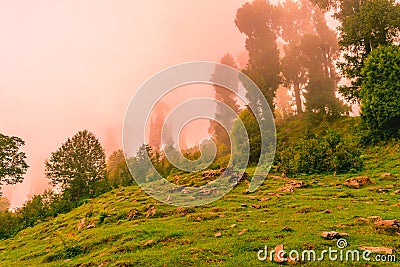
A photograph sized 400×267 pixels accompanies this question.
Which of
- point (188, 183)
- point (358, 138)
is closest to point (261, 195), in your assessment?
point (188, 183)

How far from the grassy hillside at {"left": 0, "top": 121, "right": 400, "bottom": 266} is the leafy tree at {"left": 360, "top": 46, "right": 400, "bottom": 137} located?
888 centimetres

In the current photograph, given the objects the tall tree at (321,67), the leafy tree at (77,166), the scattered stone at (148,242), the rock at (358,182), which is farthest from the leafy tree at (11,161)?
the rock at (358,182)

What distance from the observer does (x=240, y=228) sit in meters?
10.6

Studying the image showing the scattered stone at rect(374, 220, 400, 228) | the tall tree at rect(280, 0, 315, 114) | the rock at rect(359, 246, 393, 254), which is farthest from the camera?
the tall tree at rect(280, 0, 315, 114)

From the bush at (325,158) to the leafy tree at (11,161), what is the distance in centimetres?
4691

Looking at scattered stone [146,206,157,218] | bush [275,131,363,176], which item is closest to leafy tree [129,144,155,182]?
bush [275,131,363,176]

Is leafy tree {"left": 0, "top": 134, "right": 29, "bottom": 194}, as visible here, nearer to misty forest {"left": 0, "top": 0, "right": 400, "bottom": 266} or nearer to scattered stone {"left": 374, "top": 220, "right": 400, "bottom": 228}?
misty forest {"left": 0, "top": 0, "right": 400, "bottom": 266}

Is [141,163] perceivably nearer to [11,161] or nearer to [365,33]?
[11,161]

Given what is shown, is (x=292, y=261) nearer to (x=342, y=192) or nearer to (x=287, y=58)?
(x=342, y=192)

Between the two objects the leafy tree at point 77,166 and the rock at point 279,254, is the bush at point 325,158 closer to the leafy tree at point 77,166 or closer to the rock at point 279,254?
the rock at point 279,254

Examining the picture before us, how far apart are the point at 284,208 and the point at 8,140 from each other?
5228cm

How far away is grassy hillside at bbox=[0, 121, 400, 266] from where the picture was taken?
8.21 meters

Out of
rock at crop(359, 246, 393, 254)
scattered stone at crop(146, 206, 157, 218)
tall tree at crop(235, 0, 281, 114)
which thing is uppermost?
tall tree at crop(235, 0, 281, 114)

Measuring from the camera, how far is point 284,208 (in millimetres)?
13367
